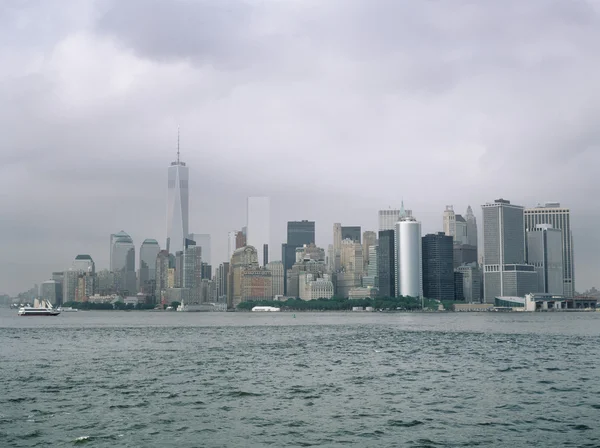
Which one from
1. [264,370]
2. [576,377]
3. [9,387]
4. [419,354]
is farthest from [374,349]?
[9,387]

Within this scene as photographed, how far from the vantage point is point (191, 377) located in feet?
196

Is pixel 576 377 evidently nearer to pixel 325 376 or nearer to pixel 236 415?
pixel 325 376

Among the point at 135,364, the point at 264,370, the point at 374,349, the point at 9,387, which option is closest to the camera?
the point at 9,387

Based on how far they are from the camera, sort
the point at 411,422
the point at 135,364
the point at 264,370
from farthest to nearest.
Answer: the point at 135,364, the point at 264,370, the point at 411,422

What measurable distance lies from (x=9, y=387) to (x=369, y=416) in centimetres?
2729

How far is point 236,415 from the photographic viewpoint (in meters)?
42.9

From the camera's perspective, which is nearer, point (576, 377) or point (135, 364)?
point (576, 377)

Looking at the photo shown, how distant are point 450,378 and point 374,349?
99.6 ft

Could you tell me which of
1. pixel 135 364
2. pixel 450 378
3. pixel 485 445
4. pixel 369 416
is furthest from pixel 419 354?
pixel 485 445

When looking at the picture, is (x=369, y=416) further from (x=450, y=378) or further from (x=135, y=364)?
(x=135, y=364)

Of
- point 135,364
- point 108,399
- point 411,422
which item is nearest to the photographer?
point 411,422

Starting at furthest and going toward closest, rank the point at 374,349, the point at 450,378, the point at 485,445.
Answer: the point at 374,349 → the point at 450,378 → the point at 485,445

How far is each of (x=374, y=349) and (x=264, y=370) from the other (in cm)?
2671

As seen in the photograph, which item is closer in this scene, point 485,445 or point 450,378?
point 485,445
